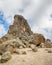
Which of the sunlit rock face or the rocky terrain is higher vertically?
the sunlit rock face

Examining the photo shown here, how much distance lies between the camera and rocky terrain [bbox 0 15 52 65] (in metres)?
20.1

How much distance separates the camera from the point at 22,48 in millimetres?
29422

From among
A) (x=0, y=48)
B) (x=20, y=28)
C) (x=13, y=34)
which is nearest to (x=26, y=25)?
(x=20, y=28)

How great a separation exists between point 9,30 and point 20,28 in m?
3.22

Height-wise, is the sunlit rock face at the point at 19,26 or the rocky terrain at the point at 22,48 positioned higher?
the sunlit rock face at the point at 19,26

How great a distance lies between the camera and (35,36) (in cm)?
4416

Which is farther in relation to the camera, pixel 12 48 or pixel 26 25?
pixel 26 25

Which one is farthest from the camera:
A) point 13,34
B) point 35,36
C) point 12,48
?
point 13,34

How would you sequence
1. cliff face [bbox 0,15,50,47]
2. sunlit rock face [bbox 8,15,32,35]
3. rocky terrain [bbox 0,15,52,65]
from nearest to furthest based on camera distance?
rocky terrain [bbox 0,15,52,65]
cliff face [bbox 0,15,50,47]
sunlit rock face [bbox 8,15,32,35]

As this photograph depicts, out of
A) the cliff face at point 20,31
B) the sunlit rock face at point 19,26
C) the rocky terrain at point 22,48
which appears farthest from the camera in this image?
the sunlit rock face at point 19,26

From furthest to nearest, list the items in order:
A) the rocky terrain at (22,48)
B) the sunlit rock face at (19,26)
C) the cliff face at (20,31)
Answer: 1. the sunlit rock face at (19,26)
2. the cliff face at (20,31)
3. the rocky terrain at (22,48)

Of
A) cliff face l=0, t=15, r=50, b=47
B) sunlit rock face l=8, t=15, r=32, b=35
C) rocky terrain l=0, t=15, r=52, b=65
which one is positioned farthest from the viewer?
sunlit rock face l=8, t=15, r=32, b=35

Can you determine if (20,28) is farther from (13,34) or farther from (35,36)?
(35,36)

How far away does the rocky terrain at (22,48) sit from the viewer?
20.1 metres
